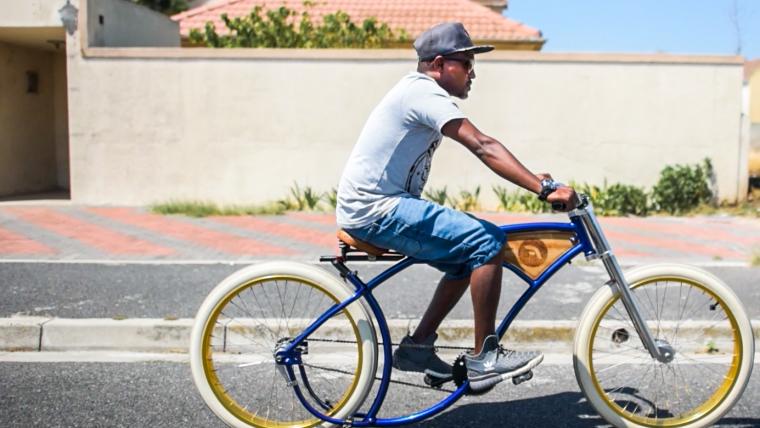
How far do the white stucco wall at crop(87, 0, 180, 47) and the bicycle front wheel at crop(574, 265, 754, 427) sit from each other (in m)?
11.1

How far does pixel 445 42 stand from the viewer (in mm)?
3361

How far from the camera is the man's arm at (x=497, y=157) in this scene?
325cm

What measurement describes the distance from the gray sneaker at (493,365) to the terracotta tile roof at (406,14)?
14282 millimetres

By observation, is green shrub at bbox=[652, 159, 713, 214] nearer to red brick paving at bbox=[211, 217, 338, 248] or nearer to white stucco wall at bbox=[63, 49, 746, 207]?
white stucco wall at bbox=[63, 49, 746, 207]

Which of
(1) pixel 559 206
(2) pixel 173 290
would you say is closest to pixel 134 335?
(2) pixel 173 290

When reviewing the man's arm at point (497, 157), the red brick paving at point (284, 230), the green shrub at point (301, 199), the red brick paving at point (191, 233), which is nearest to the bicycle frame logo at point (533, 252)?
the man's arm at point (497, 157)

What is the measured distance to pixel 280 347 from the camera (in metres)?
3.53

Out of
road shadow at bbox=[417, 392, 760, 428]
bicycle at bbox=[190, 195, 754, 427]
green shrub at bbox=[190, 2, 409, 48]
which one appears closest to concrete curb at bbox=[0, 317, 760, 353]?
road shadow at bbox=[417, 392, 760, 428]

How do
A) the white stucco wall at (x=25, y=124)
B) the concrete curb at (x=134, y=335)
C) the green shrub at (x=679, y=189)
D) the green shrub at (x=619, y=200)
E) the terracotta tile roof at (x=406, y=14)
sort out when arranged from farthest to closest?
the terracotta tile roof at (x=406, y=14)
the white stucco wall at (x=25, y=124)
the green shrub at (x=679, y=189)
the green shrub at (x=619, y=200)
the concrete curb at (x=134, y=335)

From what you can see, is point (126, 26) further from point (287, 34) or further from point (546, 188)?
point (546, 188)

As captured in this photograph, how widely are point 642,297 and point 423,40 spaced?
164cm

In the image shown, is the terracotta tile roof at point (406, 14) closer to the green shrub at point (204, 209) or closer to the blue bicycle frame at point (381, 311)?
the green shrub at point (204, 209)

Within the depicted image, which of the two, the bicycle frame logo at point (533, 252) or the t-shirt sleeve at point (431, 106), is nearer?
the t-shirt sleeve at point (431, 106)

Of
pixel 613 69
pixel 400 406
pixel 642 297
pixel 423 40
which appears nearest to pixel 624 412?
pixel 642 297
